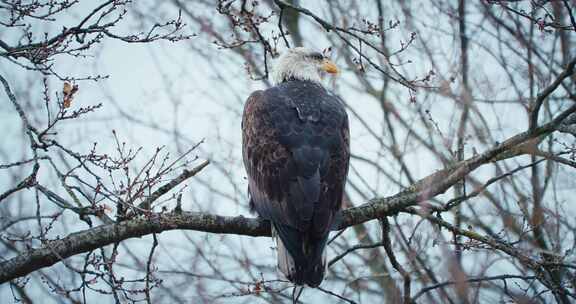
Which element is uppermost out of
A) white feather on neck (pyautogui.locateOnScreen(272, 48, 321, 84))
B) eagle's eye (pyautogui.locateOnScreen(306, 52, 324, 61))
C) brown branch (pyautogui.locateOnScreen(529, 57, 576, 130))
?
eagle's eye (pyautogui.locateOnScreen(306, 52, 324, 61))

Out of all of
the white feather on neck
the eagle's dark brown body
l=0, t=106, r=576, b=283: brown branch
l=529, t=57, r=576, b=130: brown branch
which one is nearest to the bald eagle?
the eagle's dark brown body

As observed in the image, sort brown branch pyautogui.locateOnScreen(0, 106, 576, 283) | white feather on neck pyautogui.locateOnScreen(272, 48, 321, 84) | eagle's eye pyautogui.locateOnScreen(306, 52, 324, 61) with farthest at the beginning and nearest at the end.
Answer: eagle's eye pyautogui.locateOnScreen(306, 52, 324, 61)
white feather on neck pyautogui.locateOnScreen(272, 48, 321, 84)
brown branch pyautogui.locateOnScreen(0, 106, 576, 283)

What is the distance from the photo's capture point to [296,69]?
26.0 feet

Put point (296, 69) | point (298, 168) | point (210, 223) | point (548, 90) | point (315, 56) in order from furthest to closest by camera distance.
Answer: point (315, 56) < point (296, 69) < point (298, 168) < point (210, 223) < point (548, 90)

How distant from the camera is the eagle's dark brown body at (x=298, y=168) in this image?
5.70 m

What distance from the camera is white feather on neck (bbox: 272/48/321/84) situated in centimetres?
790

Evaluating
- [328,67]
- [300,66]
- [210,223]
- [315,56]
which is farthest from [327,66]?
[210,223]

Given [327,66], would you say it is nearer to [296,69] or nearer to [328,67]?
[328,67]

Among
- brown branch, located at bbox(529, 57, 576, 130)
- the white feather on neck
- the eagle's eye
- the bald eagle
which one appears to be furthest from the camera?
the eagle's eye

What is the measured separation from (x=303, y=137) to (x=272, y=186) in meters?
0.46

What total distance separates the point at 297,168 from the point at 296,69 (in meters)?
2.30

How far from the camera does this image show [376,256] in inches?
414

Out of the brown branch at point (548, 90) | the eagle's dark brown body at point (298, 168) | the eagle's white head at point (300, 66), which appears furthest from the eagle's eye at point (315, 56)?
the brown branch at point (548, 90)

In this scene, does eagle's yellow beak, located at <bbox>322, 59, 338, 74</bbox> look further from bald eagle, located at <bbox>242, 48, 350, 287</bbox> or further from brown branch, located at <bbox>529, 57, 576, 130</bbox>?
brown branch, located at <bbox>529, 57, 576, 130</bbox>
